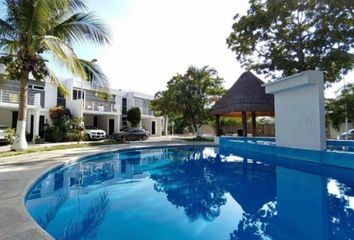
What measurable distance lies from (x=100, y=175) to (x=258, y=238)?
23.1 ft

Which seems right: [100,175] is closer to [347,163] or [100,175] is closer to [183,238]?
[183,238]

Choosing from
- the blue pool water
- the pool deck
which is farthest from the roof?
the pool deck

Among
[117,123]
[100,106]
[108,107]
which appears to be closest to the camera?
[100,106]

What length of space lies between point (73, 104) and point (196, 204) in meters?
22.5

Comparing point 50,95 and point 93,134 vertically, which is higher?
point 50,95

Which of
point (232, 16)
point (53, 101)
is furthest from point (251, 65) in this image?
point (53, 101)

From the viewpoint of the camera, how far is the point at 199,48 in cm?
2103

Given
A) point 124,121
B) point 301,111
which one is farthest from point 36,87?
point 301,111

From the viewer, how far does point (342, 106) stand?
2200cm

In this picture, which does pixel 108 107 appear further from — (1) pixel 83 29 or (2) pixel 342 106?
(2) pixel 342 106

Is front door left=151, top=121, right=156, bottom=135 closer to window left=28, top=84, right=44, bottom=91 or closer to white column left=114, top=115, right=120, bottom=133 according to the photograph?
white column left=114, top=115, right=120, bottom=133

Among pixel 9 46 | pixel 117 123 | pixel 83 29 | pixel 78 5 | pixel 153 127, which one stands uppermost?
pixel 78 5

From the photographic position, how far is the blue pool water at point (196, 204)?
4.91 m

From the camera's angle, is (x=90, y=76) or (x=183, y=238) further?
(x=90, y=76)
